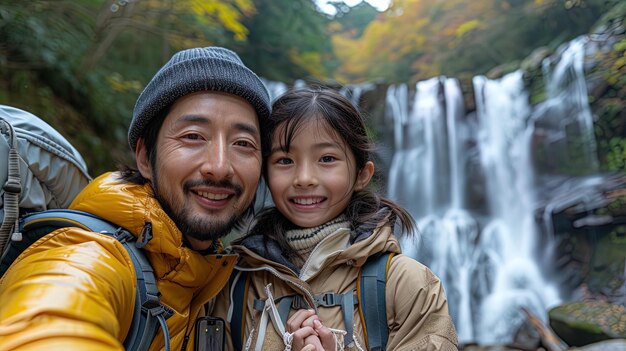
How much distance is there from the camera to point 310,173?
2070mm

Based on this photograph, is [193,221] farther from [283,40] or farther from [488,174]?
[283,40]

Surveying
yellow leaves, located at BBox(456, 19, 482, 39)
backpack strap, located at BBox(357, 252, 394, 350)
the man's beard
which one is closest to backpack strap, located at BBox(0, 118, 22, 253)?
the man's beard

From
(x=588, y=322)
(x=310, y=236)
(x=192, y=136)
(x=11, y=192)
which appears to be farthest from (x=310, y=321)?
(x=588, y=322)

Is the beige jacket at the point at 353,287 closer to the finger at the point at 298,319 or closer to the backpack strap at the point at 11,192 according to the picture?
the finger at the point at 298,319

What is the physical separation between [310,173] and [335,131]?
23cm

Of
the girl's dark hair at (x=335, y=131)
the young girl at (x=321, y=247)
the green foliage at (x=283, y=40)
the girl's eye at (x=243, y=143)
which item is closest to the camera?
the young girl at (x=321, y=247)

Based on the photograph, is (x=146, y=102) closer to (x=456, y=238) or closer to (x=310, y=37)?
(x=456, y=238)

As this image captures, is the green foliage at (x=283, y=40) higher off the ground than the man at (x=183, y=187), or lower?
higher

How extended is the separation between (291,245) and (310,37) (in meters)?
14.1

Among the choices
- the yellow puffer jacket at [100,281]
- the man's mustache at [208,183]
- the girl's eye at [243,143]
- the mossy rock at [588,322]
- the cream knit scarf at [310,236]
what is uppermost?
the girl's eye at [243,143]

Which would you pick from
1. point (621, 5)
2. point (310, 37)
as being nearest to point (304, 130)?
point (621, 5)

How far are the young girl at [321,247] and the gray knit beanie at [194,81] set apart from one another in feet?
0.88

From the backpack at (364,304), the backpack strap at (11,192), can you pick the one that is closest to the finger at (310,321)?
the backpack at (364,304)

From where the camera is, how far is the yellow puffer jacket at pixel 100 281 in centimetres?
100
